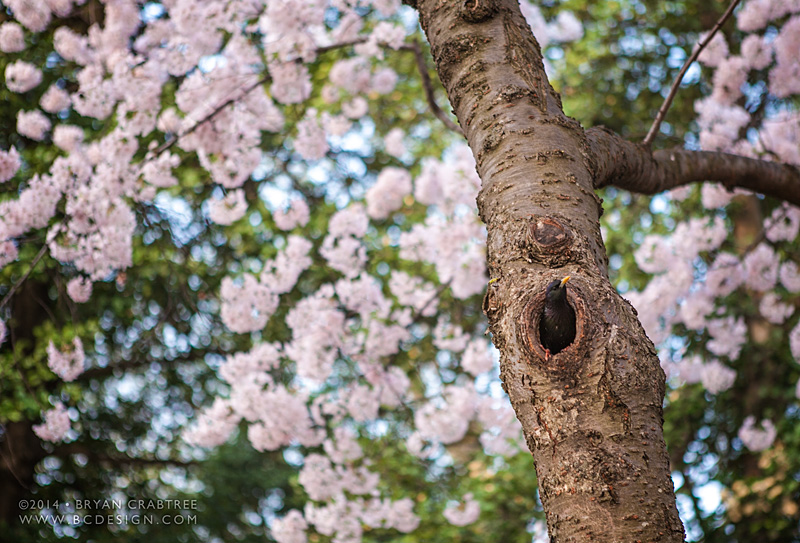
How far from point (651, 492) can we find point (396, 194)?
13.0 feet

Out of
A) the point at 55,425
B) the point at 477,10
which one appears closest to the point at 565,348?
the point at 477,10

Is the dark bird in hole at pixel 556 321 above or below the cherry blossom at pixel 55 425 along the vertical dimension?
below

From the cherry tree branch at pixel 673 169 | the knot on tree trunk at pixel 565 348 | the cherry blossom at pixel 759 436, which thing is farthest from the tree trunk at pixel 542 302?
the cherry blossom at pixel 759 436

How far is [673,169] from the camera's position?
1881 mm

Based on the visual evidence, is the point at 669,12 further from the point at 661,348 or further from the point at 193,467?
the point at 193,467

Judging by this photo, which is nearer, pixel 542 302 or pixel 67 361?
pixel 542 302

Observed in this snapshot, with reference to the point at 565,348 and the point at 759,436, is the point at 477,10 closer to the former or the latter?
the point at 565,348

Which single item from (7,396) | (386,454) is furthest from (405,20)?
(7,396)

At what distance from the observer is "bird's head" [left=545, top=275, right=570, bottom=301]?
1055 mm

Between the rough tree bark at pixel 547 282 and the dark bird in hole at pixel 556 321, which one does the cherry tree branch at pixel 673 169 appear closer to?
the rough tree bark at pixel 547 282

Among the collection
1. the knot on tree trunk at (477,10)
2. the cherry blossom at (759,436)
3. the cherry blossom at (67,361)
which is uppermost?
the cherry blossom at (67,361)

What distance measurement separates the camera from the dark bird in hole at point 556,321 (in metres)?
1.06

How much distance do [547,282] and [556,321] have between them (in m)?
0.07

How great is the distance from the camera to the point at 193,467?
693 cm
